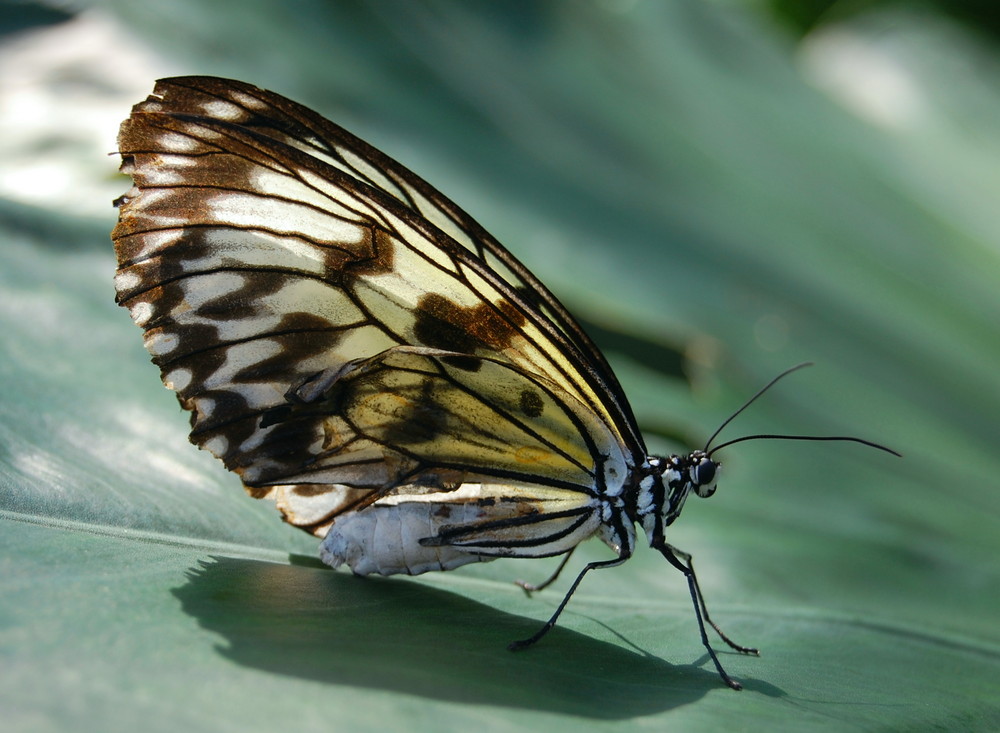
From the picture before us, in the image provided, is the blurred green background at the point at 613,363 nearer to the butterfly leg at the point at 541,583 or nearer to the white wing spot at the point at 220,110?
the butterfly leg at the point at 541,583

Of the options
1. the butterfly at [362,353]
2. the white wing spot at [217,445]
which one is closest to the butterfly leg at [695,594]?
the butterfly at [362,353]

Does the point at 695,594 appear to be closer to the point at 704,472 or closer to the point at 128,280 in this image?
the point at 704,472

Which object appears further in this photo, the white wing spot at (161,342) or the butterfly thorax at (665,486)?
the butterfly thorax at (665,486)

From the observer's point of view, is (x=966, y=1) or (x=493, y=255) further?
(x=966, y=1)

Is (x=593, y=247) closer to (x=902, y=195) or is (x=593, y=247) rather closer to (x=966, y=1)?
(x=902, y=195)

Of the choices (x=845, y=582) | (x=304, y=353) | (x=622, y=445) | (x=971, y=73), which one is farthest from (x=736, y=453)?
(x=971, y=73)

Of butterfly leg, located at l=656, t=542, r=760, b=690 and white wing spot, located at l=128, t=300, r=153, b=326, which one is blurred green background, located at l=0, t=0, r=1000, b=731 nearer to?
butterfly leg, located at l=656, t=542, r=760, b=690
